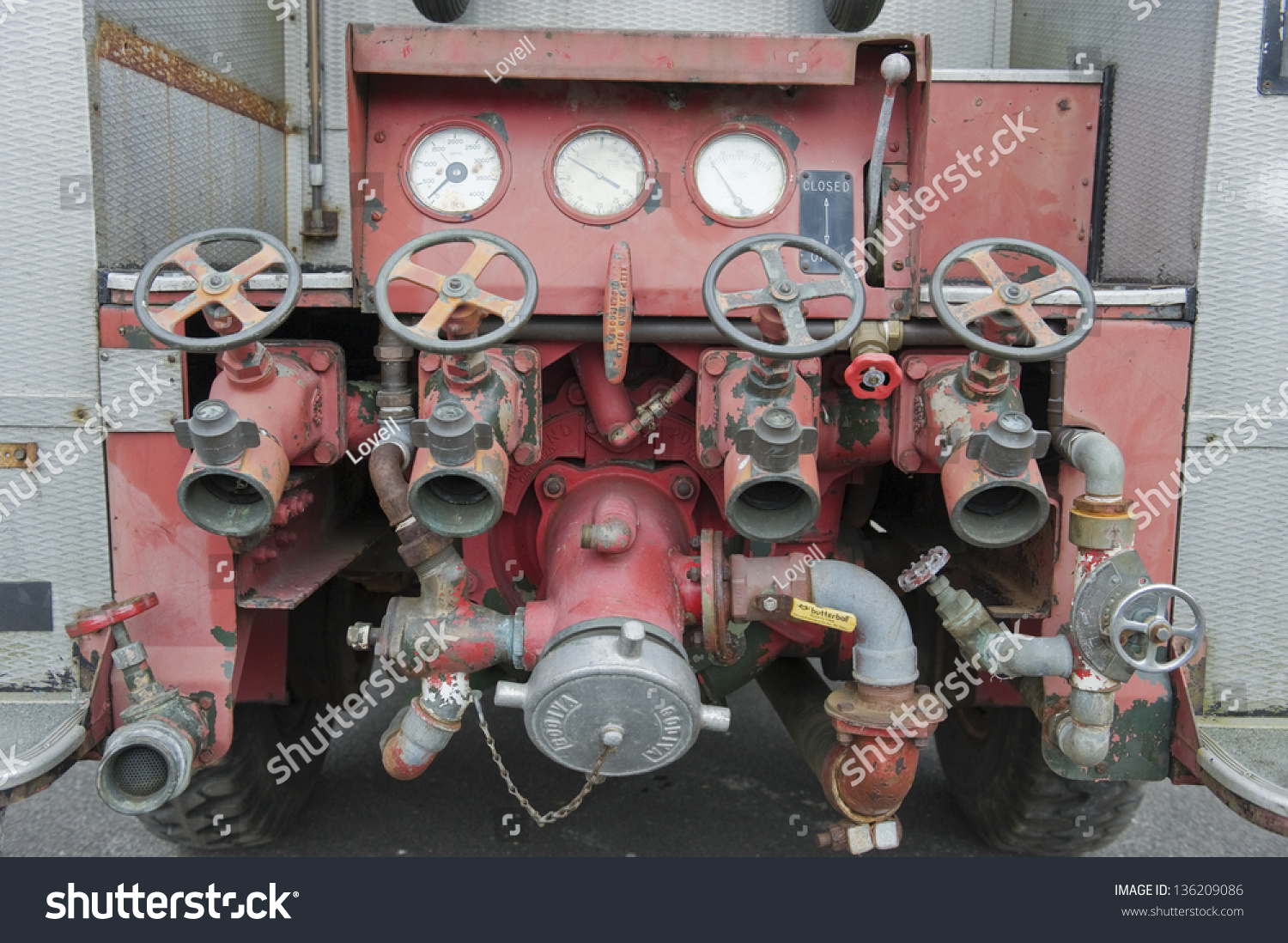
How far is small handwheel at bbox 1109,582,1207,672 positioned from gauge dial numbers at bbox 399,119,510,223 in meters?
1.48

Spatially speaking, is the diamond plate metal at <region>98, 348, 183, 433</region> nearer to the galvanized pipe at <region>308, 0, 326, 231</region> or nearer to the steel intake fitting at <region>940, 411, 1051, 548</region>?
the galvanized pipe at <region>308, 0, 326, 231</region>

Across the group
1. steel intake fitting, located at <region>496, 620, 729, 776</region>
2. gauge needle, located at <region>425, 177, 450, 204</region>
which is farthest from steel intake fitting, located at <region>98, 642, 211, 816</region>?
gauge needle, located at <region>425, 177, 450, 204</region>

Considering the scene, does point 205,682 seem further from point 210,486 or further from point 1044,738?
point 1044,738

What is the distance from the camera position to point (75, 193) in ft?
6.38

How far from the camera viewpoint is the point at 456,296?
1696 mm

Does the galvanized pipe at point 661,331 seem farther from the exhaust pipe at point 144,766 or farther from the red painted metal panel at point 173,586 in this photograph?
the exhaust pipe at point 144,766

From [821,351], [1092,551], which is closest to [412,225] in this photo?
[821,351]

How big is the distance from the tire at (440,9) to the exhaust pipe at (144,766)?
6.32ft

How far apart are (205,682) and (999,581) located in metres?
1.74

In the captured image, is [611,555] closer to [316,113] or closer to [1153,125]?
[1153,125]

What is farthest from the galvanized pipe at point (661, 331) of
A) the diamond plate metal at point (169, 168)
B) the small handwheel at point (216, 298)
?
the diamond plate metal at point (169, 168)

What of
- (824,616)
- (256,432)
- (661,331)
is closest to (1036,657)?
(824,616)

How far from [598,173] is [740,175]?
0.31 metres

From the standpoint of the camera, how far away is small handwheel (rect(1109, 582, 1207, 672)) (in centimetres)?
168
